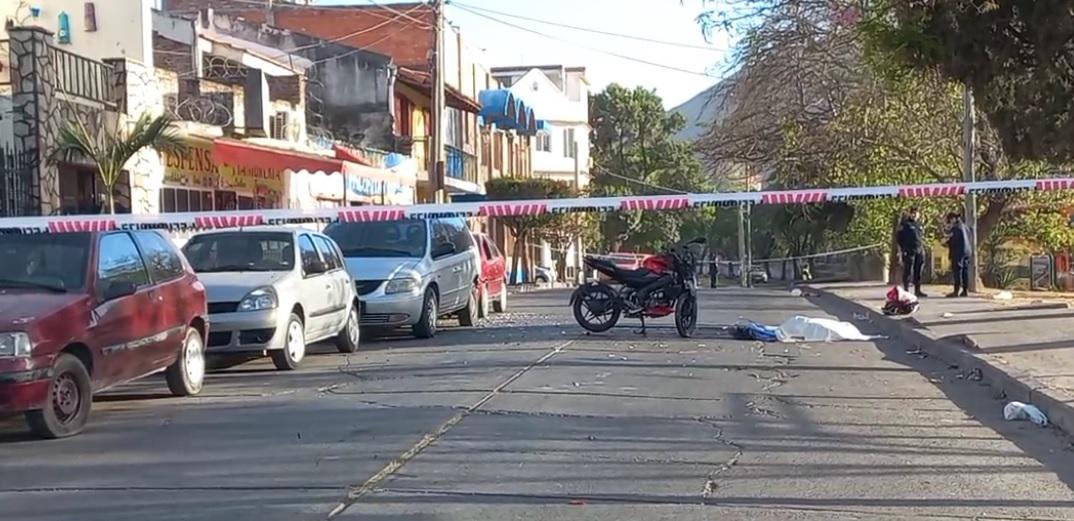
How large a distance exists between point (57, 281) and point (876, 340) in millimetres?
11494

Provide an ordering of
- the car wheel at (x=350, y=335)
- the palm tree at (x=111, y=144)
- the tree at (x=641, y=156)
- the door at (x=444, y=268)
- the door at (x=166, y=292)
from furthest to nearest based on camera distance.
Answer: the tree at (x=641, y=156) < the palm tree at (x=111, y=144) < the door at (x=444, y=268) < the car wheel at (x=350, y=335) < the door at (x=166, y=292)

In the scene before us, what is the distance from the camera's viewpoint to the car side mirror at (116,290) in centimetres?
1012

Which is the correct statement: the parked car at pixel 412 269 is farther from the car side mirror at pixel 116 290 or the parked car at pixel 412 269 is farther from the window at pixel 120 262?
the car side mirror at pixel 116 290

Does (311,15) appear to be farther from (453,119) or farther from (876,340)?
(876,340)

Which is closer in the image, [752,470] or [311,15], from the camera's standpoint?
[752,470]

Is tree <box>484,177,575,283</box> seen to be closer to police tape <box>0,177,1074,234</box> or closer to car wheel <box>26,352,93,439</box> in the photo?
police tape <box>0,177,1074,234</box>

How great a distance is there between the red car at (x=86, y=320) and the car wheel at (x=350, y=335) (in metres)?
3.66

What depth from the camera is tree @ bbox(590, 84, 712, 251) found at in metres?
68.8

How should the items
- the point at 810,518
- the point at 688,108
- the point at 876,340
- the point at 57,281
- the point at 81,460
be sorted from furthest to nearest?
the point at 688,108 < the point at 876,340 < the point at 57,281 < the point at 81,460 < the point at 810,518

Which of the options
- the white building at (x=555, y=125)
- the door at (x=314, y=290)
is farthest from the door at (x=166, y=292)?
the white building at (x=555, y=125)

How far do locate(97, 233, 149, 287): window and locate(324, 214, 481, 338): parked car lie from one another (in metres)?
6.18

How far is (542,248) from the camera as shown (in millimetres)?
58500

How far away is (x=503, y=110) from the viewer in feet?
145

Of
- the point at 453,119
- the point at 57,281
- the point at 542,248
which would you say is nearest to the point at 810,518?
the point at 57,281
